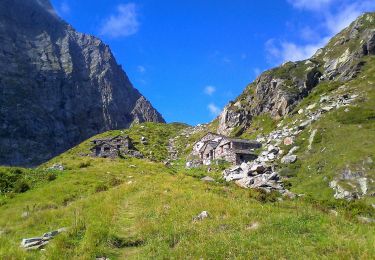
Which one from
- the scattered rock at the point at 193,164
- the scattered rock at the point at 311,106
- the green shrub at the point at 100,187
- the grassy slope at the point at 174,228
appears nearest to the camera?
the grassy slope at the point at 174,228

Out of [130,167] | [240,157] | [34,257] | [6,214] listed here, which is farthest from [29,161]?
[34,257]

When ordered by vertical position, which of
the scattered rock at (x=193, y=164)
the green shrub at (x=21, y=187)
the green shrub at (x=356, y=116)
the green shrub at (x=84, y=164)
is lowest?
the green shrub at (x=21, y=187)

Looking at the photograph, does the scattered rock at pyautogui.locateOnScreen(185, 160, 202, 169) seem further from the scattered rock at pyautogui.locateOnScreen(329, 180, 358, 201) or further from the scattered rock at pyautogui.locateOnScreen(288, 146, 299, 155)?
the scattered rock at pyautogui.locateOnScreen(329, 180, 358, 201)

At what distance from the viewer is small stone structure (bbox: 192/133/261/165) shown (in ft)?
239

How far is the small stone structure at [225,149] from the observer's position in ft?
239

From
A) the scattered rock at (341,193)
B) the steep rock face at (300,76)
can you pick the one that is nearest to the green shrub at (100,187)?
the scattered rock at (341,193)

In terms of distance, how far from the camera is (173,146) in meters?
116

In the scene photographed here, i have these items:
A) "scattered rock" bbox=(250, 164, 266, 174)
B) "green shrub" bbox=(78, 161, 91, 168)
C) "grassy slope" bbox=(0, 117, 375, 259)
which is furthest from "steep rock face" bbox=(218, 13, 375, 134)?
"grassy slope" bbox=(0, 117, 375, 259)

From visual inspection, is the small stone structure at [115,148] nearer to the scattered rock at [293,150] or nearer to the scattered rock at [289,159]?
the scattered rock at [293,150]

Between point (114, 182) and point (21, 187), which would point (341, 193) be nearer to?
point (114, 182)

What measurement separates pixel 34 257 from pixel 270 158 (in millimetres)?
49296

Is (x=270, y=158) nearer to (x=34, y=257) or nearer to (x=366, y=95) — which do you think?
(x=366, y=95)

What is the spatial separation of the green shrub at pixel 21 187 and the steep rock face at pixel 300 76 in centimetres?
6848

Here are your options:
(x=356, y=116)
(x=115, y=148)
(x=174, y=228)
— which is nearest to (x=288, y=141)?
(x=356, y=116)
